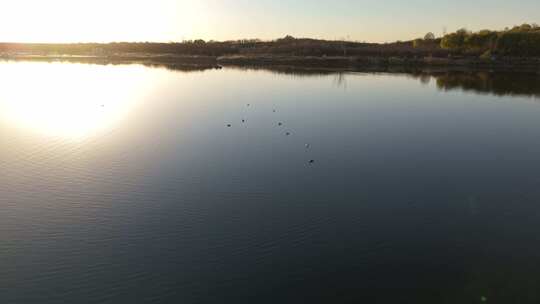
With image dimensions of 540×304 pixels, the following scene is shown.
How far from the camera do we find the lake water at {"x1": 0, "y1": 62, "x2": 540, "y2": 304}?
27.0 feet

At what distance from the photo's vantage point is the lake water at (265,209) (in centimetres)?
824

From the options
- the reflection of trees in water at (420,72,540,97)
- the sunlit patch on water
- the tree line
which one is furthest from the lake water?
the tree line

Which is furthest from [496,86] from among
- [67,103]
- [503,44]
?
[503,44]

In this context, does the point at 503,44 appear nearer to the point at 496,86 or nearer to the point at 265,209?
the point at 496,86

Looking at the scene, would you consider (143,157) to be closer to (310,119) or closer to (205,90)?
Answer: (310,119)

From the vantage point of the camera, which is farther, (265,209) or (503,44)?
(503,44)

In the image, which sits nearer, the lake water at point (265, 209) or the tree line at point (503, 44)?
the lake water at point (265, 209)

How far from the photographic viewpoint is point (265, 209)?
1149 centimetres

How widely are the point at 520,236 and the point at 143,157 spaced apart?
1084 cm

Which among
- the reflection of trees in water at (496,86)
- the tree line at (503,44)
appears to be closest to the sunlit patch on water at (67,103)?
the reflection of trees in water at (496,86)

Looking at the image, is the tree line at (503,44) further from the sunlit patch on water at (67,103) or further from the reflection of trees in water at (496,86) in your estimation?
the sunlit patch on water at (67,103)

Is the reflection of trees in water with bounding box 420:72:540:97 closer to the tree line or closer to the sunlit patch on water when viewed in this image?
the sunlit patch on water

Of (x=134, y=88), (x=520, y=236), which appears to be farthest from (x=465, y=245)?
(x=134, y=88)

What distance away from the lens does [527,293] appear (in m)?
8.19
